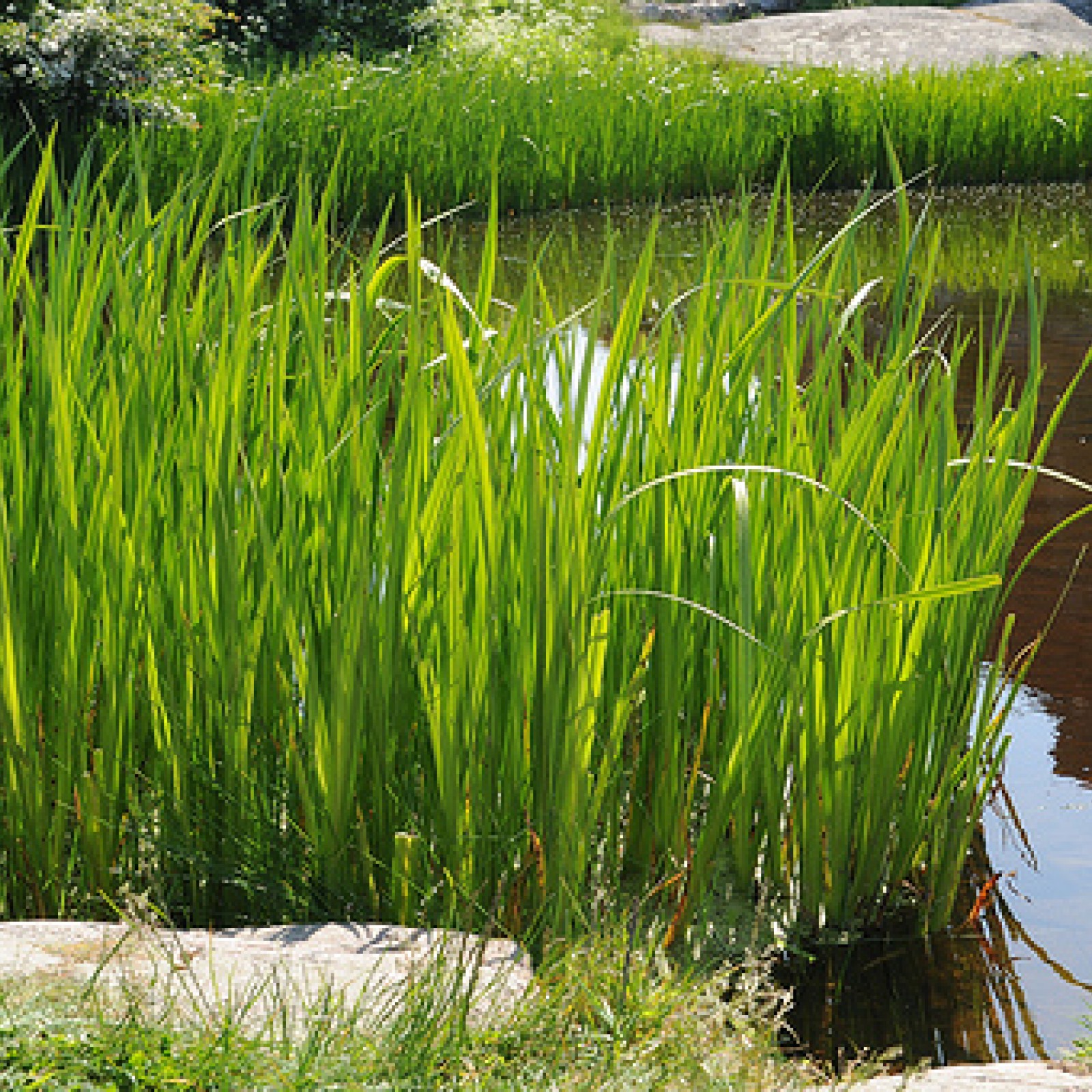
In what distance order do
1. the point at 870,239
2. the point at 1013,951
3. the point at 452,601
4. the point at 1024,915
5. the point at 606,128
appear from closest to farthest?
the point at 452,601 < the point at 1013,951 < the point at 1024,915 < the point at 870,239 < the point at 606,128

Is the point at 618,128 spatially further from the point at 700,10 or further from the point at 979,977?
the point at 700,10

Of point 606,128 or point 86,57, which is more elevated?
point 86,57

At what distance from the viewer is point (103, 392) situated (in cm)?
223

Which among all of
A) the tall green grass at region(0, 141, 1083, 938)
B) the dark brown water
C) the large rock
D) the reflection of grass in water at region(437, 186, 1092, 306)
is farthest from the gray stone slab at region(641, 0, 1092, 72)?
the tall green grass at region(0, 141, 1083, 938)

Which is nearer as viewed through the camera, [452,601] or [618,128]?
[452,601]

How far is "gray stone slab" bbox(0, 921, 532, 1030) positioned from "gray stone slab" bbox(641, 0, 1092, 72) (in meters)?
14.7

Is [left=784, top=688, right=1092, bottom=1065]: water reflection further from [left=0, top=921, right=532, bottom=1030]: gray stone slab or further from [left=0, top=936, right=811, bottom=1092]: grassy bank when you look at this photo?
[left=0, top=921, right=532, bottom=1030]: gray stone slab

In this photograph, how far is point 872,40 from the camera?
1680 cm

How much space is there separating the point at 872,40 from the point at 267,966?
54.1 feet

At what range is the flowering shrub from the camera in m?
9.06

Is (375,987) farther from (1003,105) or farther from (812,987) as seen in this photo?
(1003,105)

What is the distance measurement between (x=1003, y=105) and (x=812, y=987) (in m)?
10.6

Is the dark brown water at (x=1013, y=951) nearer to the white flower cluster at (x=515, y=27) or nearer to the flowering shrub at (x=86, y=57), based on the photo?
the flowering shrub at (x=86, y=57)

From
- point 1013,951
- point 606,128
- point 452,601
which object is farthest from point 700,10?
point 452,601
